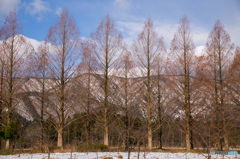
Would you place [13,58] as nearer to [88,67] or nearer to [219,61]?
[88,67]

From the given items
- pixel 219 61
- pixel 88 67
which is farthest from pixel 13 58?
pixel 219 61

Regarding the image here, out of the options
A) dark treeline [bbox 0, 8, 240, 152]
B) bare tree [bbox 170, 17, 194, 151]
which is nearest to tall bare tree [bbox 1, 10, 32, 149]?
dark treeline [bbox 0, 8, 240, 152]

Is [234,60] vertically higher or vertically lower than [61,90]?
higher

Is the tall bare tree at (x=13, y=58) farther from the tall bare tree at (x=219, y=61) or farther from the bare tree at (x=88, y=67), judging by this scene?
the tall bare tree at (x=219, y=61)

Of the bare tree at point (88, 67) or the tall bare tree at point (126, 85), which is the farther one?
the tall bare tree at point (126, 85)

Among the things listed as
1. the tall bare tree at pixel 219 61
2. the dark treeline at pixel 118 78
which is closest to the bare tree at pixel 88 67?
the dark treeline at pixel 118 78

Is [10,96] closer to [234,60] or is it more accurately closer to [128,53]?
[128,53]

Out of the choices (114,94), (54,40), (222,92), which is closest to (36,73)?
(54,40)

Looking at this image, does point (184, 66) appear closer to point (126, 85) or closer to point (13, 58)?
point (126, 85)

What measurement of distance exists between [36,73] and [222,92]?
16.0 metres

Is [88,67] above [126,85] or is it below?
above

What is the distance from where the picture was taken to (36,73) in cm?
2066

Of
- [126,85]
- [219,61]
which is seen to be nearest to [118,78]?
[126,85]

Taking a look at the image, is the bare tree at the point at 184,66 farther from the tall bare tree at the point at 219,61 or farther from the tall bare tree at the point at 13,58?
the tall bare tree at the point at 13,58
